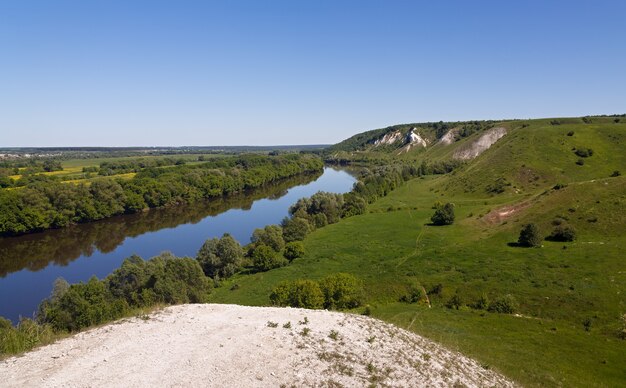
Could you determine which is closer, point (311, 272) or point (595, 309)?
point (595, 309)

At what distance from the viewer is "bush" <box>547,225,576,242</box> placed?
49.8 meters

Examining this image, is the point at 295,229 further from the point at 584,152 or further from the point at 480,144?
the point at 480,144

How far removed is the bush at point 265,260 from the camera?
56188mm

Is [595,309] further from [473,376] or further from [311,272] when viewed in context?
[311,272]

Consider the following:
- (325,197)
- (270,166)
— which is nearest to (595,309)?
(325,197)

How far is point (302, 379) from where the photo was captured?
1473 cm

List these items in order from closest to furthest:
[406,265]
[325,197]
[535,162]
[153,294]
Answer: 1. [153,294]
2. [406,265]
3. [325,197]
4. [535,162]

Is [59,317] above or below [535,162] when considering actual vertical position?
below

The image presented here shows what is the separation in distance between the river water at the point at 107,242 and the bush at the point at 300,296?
110 ft

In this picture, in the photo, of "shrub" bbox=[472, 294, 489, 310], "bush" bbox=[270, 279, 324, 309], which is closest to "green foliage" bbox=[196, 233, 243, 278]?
"bush" bbox=[270, 279, 324, 309]

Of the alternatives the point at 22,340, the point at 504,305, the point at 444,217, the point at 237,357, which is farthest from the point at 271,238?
the point at 237,357

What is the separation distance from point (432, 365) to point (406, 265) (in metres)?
32.5

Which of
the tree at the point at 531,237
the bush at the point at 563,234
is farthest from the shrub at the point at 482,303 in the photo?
the bush at the point at 563,234

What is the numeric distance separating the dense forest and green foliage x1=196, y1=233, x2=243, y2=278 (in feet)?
179
